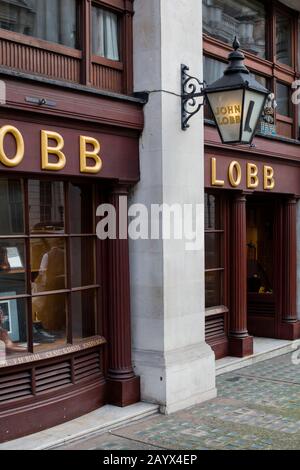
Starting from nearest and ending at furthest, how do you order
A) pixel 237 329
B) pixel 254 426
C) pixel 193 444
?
1. pixel 193 444
2. pixel 254 426
3. pixel 237 329

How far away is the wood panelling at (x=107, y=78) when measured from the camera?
6.95 meters

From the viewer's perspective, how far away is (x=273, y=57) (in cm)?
1066

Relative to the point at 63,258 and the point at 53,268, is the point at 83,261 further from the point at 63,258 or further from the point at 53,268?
the point at 53,268

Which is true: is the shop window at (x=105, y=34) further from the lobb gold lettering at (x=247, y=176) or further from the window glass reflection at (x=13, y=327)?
the window glass reflection at (x=13, y=327)

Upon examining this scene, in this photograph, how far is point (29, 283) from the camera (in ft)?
20.5

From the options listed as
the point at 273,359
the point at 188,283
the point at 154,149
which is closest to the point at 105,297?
the point at 188,283

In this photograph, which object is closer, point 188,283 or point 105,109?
point 105,109

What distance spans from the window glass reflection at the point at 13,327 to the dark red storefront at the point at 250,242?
3592 mm

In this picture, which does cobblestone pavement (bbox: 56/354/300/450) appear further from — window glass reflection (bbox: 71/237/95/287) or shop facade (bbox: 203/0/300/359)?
window glass reflection (bbox: 71/237/95/287)

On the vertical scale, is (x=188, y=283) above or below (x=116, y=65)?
below

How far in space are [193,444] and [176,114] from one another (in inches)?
148
